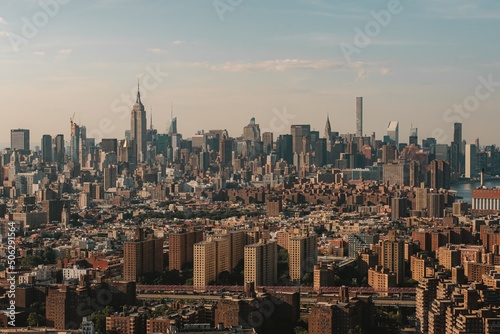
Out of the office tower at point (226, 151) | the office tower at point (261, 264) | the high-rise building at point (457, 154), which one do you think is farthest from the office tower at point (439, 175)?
the office tower at point (261, 264)

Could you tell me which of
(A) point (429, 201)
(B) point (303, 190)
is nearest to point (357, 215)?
(A) point (429, 201)

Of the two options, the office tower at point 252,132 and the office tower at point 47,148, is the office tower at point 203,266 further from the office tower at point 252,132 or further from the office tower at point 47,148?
the office tower at point 252,132

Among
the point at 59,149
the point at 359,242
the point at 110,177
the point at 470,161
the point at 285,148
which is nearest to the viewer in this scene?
the point at 359,242

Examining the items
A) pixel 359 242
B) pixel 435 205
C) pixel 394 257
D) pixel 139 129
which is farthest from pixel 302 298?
pixel 139 129

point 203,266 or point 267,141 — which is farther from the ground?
point 267,141

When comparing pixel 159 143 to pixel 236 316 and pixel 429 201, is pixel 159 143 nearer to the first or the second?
pixel 429 201

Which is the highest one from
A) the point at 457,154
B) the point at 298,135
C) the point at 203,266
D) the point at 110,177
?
the point at 298,135

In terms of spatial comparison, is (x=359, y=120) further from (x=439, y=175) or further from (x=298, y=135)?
(x=439, y=175)
